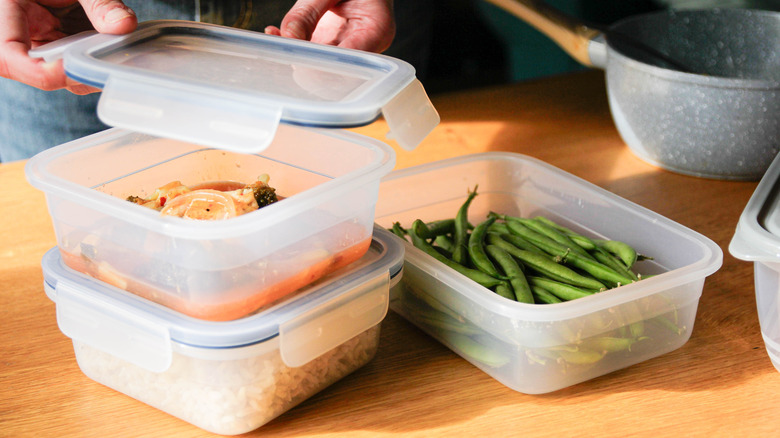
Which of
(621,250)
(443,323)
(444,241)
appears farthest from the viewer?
(444,241)

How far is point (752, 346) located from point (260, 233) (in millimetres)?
656

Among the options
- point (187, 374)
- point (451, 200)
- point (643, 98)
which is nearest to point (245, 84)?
point (187, 374)

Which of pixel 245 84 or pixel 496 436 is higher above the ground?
pixel 245 84

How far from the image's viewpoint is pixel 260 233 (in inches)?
29.4

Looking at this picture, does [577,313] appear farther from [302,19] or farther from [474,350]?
[302,19]

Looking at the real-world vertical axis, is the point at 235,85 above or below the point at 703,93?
above

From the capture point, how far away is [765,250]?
832 millimetres

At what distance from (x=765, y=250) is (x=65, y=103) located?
1403 millimetres

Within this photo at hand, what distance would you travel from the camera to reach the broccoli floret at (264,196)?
0.91 m

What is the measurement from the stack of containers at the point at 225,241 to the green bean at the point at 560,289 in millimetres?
208

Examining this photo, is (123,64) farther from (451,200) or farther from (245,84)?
(451,200)

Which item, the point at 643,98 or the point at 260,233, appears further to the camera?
the point at 643,98

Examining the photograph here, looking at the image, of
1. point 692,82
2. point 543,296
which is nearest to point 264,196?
point 543,296

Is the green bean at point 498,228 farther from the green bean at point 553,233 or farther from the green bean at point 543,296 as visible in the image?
the green bean at point 543,296
